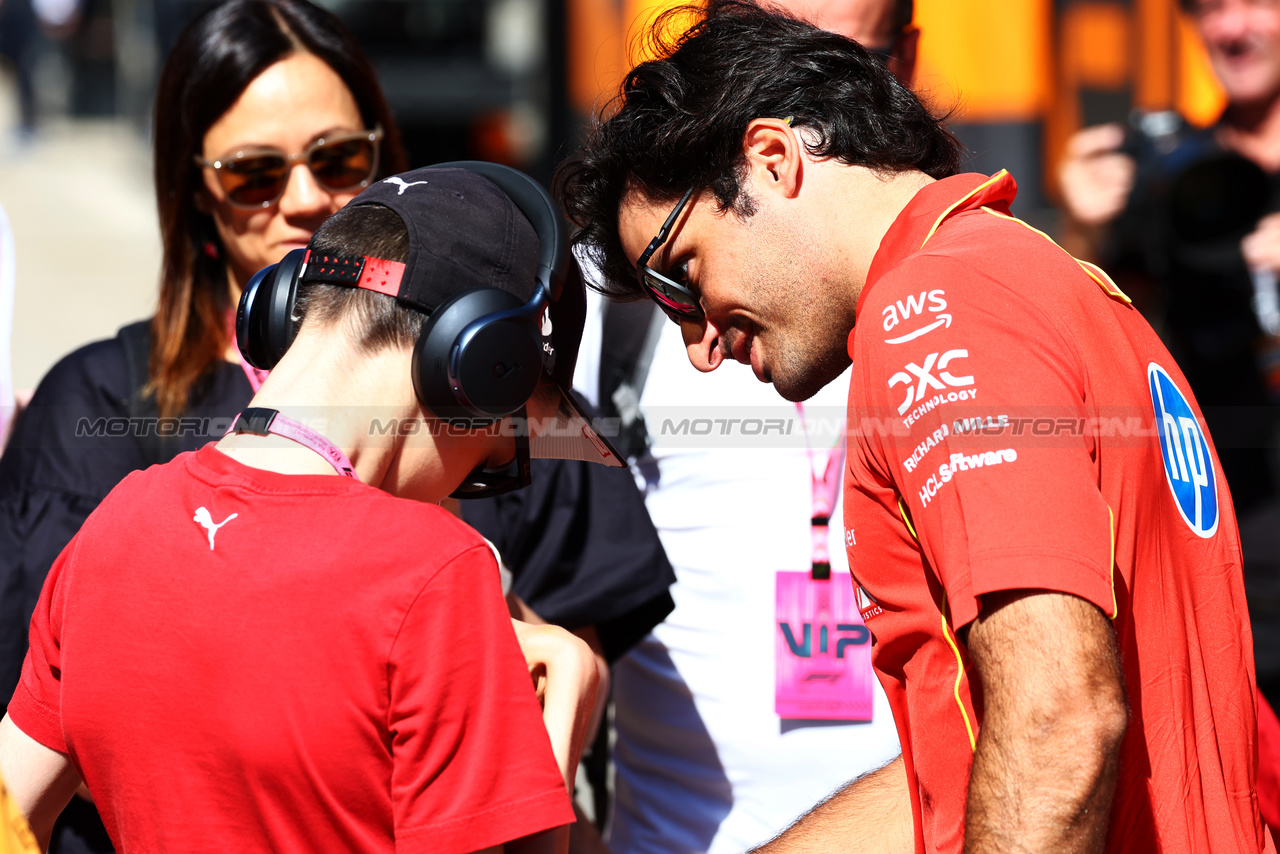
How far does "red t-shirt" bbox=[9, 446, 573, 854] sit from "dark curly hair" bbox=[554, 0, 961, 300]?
0.80 meters

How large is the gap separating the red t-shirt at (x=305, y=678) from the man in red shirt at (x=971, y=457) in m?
0.50

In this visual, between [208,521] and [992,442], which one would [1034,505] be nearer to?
[992,442]

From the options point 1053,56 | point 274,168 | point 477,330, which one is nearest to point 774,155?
point 477,330

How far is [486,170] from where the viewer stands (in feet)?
4.85

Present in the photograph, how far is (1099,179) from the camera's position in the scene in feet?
12.2

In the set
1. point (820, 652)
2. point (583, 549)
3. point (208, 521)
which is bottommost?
point (820, 652)

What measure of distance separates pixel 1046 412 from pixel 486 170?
0.76 metres

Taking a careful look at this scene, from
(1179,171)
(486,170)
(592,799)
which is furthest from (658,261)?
(1179,171)

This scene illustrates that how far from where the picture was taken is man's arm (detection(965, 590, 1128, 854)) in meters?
1.17

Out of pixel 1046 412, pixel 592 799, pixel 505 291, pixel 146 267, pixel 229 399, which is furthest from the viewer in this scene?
pixel 146 267

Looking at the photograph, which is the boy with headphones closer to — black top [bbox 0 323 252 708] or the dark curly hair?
the dark curly hair

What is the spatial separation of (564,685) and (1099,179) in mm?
2891

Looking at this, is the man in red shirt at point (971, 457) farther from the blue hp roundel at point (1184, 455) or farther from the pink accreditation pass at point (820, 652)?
the pink accreditation pass at point (820, 652)

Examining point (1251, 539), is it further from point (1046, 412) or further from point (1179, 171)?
point (1046, 412)
